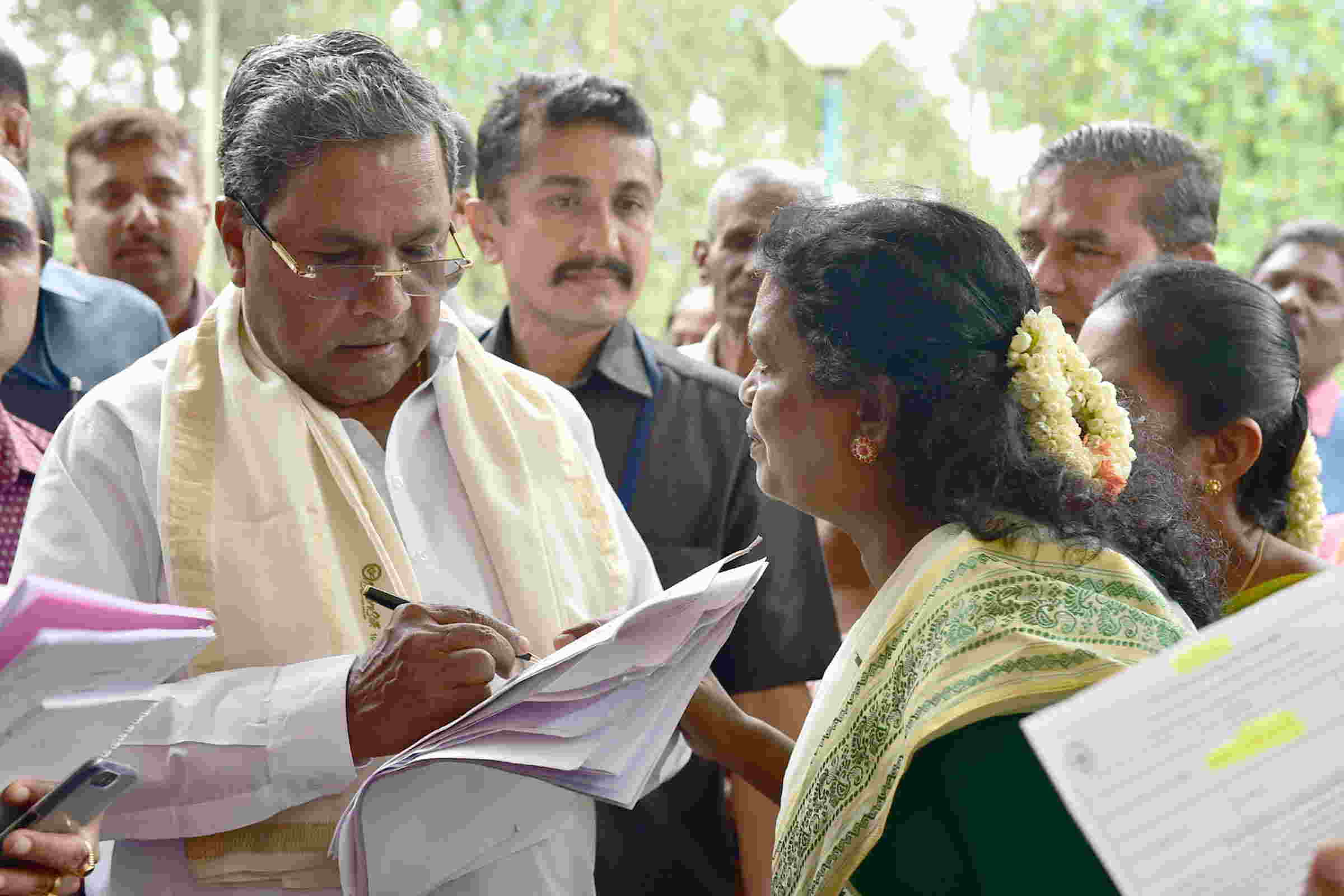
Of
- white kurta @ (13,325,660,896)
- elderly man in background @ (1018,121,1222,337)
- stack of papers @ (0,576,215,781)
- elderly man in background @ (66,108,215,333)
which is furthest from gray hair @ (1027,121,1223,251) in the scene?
stack of papers @ (0,576,215,781)

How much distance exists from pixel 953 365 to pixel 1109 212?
1.93 meters

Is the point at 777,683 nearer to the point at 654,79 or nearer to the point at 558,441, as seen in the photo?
the point at 558,441

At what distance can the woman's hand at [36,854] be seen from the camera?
1613 millimetres

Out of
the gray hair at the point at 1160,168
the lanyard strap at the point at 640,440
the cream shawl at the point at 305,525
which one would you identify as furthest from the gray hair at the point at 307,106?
the gray hair at the point at 1160,168

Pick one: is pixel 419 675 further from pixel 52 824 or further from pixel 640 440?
pixel 640 440

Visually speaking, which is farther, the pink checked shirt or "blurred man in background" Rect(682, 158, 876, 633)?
"blurred man in background" Rect(682, 158, 876, 633)

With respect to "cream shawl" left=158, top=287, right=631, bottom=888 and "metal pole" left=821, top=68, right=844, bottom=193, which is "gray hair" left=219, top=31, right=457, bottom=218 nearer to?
"cream shawl" left=158, top=287, right=631, bottom=888

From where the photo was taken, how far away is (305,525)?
85.1 inches

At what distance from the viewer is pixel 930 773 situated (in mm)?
1794

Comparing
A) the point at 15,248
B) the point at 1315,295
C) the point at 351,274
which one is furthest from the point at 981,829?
the point at 1315,295

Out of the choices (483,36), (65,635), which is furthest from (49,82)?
(65,635)

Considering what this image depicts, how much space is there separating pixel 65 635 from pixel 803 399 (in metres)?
1.12

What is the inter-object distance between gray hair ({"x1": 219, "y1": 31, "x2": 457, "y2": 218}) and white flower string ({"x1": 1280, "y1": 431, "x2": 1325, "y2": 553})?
1789 mm

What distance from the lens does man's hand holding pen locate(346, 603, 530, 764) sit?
1924 mm
